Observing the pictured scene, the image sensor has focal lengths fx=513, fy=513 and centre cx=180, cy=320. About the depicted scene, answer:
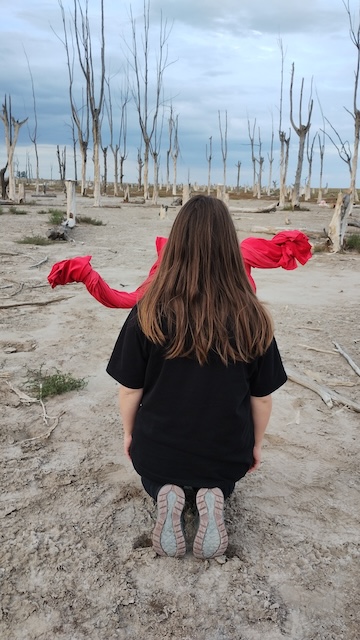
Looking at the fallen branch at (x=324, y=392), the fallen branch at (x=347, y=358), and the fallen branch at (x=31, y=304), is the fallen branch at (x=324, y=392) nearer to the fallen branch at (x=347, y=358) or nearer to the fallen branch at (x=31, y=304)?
the fallen branch at (x=347, y=358)

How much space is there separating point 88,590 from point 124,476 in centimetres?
72

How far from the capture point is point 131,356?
5.90ft

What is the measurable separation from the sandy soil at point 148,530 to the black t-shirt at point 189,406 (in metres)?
0.32

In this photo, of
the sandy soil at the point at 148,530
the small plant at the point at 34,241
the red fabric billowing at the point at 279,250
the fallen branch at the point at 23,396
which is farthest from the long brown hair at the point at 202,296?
the small plant at the point at 34,241

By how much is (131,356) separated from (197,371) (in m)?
0.24

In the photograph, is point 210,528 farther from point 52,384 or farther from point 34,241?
point 34,241

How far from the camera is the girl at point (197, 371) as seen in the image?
67.2 inches

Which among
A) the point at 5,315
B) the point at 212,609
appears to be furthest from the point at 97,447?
the point at 5,315

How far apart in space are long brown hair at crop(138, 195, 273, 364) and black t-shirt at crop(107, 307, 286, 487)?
0.23 ft

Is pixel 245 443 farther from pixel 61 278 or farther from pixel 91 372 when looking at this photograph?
pixel 91 372

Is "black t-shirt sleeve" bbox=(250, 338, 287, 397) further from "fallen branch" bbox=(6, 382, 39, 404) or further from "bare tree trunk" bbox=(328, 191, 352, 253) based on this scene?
"bare tree trunk" bbox=(328, 191, 352, 253)

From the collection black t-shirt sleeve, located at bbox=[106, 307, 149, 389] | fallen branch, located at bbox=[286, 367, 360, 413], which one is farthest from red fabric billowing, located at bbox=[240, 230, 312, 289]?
fallen branch, located at bbox=[286, 367, 360, 413]

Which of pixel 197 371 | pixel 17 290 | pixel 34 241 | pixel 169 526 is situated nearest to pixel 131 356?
pixel 197 371

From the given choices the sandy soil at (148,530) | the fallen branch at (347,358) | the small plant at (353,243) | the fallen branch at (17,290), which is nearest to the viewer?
the sandy soil at (148,530)
